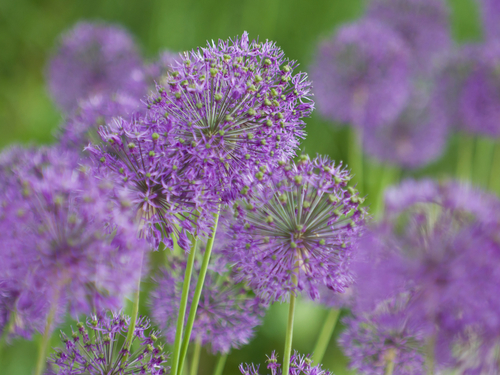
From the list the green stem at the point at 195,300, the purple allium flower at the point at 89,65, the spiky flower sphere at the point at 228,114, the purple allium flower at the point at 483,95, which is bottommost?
the green stem at the point at 195,300

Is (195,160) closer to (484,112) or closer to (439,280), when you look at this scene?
(439,280)

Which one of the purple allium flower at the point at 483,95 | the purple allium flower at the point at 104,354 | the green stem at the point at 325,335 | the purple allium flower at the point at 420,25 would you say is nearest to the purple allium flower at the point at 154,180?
the purple allium flower at the point at 104,354

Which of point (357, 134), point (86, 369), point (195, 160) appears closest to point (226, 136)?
point (195, 160)

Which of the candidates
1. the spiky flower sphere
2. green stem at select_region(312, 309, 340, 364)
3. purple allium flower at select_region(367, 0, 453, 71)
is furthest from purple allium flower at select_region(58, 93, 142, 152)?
purple allium flower at select_region(367, 0, 453, 71)

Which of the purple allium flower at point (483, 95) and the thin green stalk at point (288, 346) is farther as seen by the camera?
the purple allium flower at point (483, 95)

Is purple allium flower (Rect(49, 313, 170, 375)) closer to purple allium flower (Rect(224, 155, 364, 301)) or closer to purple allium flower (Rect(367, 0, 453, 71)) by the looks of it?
purple allium flower (Rect(224, 155, 364, 301))

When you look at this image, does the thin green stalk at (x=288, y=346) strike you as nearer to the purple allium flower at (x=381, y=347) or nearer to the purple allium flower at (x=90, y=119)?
the purple allium flower at (x=381, y=347)

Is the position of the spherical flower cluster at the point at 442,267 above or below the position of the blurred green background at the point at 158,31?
below
